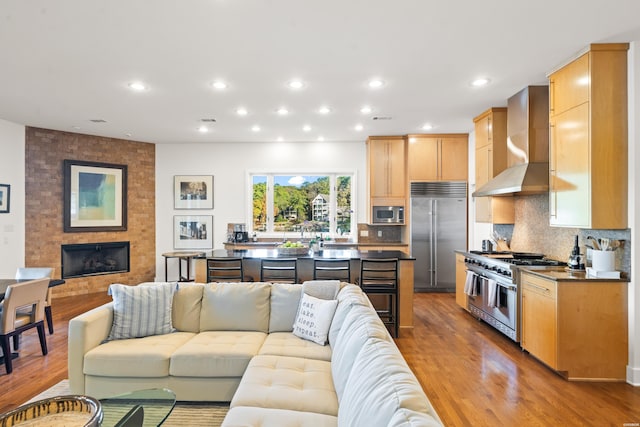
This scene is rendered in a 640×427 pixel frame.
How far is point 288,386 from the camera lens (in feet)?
6.84

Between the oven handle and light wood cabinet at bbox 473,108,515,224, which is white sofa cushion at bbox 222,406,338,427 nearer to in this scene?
the oven handle

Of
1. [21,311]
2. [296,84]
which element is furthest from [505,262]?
[21,311]

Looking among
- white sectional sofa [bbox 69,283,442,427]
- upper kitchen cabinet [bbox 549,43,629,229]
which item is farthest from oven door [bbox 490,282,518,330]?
white sectional sofa [bbox 69,283,442,427]

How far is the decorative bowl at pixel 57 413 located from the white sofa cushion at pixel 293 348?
121cm

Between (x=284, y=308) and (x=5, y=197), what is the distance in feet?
17.1

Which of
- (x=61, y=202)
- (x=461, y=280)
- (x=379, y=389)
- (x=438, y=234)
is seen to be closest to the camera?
(x=379, y=389)

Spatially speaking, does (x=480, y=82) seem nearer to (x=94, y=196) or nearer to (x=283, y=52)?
(x=283, y=52)

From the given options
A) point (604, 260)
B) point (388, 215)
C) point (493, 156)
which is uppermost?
point (493, 156)

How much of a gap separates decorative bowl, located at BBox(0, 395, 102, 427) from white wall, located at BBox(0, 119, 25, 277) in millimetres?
5177

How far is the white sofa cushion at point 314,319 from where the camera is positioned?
281 cm

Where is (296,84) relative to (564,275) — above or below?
above

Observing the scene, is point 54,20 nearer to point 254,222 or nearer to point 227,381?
point 227,381

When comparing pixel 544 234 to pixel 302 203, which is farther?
pixel 302 203

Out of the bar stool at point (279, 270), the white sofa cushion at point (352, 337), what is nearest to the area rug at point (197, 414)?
the white sofa cushion at point (352, 337)
